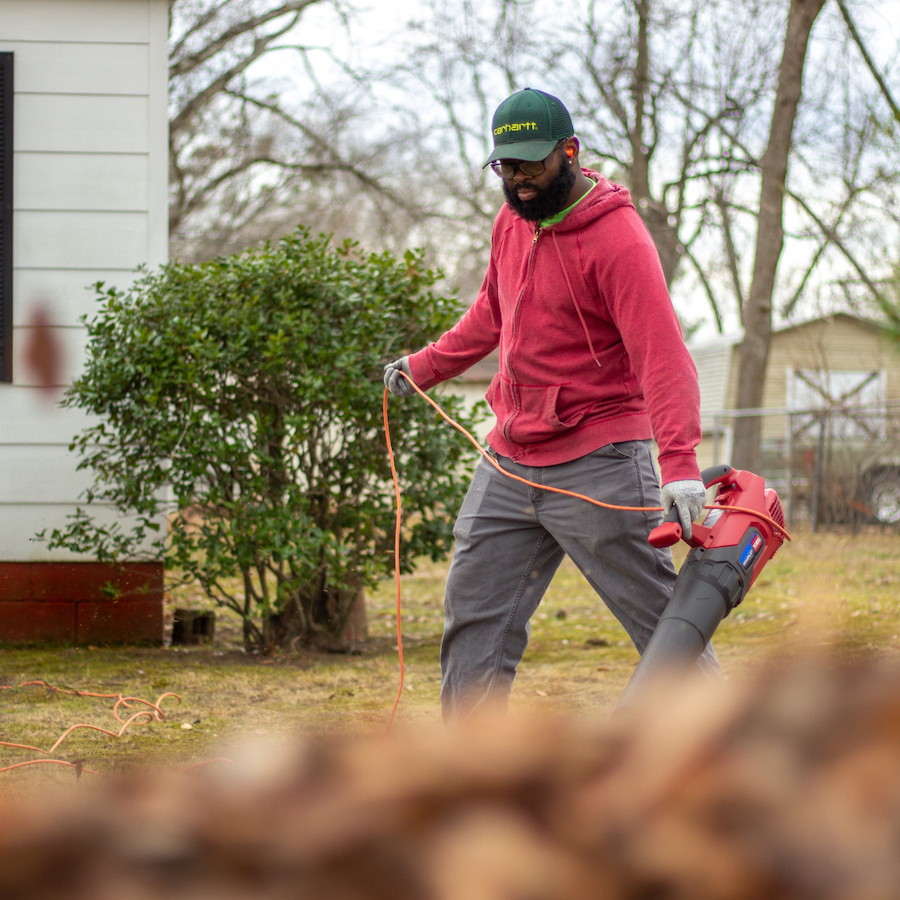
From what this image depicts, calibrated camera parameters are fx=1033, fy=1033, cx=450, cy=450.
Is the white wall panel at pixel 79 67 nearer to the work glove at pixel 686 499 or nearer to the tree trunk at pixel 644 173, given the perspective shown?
the work glove at pixel 686 499

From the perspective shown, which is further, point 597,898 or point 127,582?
point 127,582

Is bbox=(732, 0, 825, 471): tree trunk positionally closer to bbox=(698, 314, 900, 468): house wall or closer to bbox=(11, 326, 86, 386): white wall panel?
bbox=(698, 314, 900, 468): house wall

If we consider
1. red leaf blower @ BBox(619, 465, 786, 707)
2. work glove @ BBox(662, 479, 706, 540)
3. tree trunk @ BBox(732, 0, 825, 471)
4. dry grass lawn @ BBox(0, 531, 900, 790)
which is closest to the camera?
red leaf blower @ BBox(619, 465, 786, 707)

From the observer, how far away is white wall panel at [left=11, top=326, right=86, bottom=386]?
5633mm

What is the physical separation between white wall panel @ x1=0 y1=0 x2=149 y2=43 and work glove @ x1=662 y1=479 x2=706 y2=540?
4.54 meters

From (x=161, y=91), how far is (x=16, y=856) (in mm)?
5963

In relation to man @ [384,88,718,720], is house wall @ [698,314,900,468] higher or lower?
higher

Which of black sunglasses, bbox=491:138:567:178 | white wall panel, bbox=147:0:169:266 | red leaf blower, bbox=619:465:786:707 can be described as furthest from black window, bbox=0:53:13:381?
red leaf blower, bbox=619:465:786:707

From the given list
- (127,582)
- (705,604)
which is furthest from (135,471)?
(705,604)

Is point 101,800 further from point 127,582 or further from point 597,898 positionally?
point 127,582

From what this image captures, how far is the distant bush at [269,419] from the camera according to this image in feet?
16.6

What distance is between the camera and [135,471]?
5.40 m

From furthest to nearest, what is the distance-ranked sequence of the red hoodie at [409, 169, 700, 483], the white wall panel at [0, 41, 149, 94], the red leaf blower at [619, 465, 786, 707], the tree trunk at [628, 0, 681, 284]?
the tree trunk at [628, 0, 681, 284]
the white wall panel at [0, 41, 149, 94]
the red hoodie at [409, 169, 700, 483]
the red leaf blower at [619, 465, 786, 707]

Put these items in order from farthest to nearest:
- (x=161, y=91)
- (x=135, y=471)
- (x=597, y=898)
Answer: (x=161, y=91) → (x=135, y=471) → (x=597, y=898)
